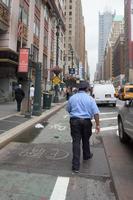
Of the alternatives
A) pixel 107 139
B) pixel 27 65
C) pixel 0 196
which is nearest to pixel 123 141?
pixel 107 139

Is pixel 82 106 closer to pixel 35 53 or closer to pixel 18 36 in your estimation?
pixel 18 36

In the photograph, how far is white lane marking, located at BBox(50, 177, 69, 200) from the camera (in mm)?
5830

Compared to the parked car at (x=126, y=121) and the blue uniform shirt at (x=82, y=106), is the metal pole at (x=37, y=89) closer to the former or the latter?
the parked car at (x=126, y=121)

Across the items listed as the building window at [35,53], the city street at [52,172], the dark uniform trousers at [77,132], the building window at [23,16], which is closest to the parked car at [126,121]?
the city street at [52,172]

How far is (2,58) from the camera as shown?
31469mm

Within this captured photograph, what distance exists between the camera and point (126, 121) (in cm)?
1016

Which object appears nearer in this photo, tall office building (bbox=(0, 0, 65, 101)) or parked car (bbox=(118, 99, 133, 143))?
parked car (bbox=(118, 99, 133, 143))

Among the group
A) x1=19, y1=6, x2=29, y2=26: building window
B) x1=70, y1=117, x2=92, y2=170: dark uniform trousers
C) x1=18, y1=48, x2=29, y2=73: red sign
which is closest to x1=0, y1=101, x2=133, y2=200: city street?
x1=70, y1=117, x2=92, y2=170: dark uniform trousers

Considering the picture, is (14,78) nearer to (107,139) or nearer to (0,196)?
(107,139)

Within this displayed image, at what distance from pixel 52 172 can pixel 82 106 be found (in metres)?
1.50

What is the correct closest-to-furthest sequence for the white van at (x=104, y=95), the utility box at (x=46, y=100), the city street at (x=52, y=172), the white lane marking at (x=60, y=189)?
1. the white lane marking at (x=60, y=189)
2. the city street at (x=52, y=172)
3. the utility box at (x=46, y=100)
4. the white van at (x=104, y=95)

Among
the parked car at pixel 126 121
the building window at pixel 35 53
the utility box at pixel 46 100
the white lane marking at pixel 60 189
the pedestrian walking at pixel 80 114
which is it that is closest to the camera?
the white lane marking at pixel 60 189

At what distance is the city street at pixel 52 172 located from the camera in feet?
19.7

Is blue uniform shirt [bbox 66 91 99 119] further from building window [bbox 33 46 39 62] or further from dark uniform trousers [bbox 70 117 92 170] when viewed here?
building window [bbox 33 46 39 62]
